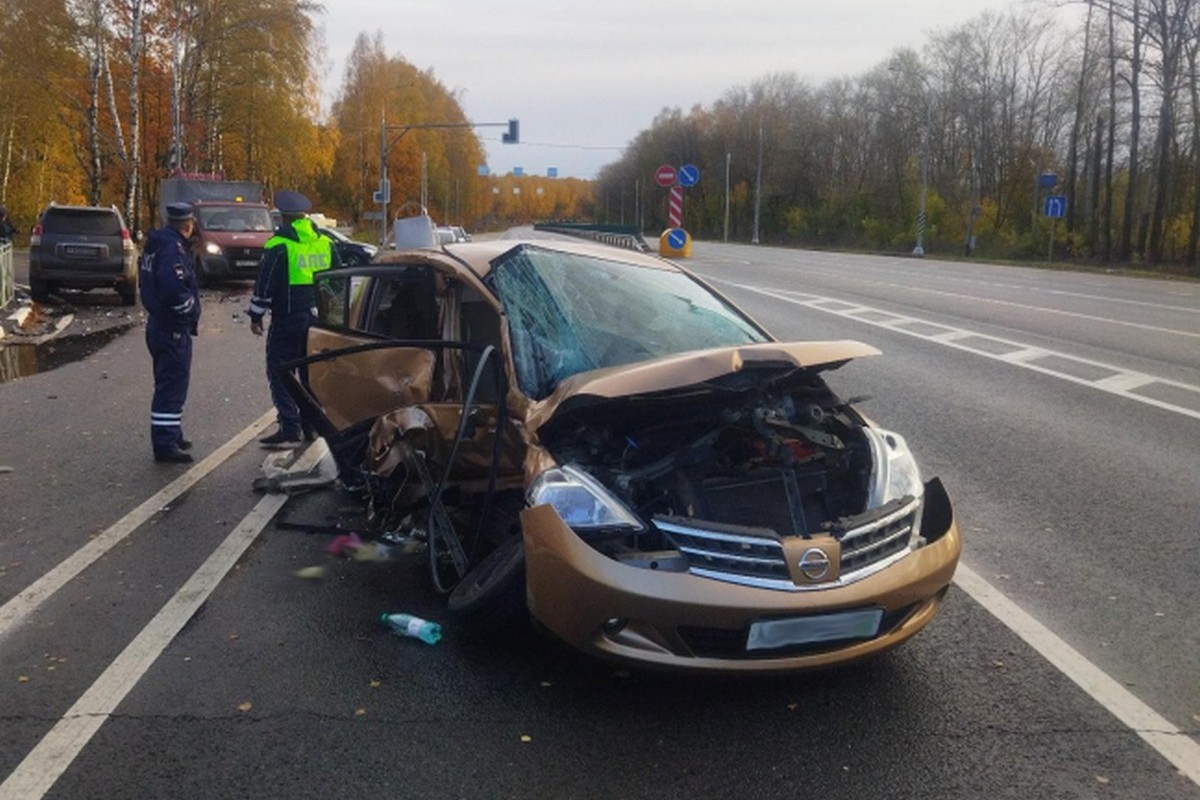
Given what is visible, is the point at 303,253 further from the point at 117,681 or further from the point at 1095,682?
the point at 1095,682

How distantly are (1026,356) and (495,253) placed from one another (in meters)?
8.92

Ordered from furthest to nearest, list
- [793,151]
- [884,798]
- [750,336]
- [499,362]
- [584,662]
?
1. [793,151]
2. [750,336]
3. [499,362]
4. [584,662]
5. [884,798]

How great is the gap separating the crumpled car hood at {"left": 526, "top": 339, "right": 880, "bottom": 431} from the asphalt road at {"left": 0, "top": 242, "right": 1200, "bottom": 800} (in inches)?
38.5

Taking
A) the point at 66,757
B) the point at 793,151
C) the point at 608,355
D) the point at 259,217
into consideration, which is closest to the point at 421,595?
the point at 608,355

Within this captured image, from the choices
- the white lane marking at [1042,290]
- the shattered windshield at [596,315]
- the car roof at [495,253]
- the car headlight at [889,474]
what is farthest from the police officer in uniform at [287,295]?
the white lane marking at [1042,290]

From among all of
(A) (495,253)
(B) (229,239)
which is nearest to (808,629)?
(A) (495,253)

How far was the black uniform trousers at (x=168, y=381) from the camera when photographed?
737cm

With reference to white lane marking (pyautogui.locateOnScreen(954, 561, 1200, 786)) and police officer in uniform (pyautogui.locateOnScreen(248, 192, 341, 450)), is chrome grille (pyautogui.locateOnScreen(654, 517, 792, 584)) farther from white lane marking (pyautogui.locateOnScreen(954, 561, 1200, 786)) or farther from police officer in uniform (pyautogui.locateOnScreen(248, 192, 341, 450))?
police officer in uniform (pyautogui.locateOnScreen(248, 192, 341, 450))

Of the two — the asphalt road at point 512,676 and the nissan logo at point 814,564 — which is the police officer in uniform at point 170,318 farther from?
the nissan logo at point 814,564

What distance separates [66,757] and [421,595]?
173cm

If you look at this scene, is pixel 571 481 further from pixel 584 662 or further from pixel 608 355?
pixel 608 355

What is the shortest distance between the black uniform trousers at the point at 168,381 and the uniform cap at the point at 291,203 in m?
1.14

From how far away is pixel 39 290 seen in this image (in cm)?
1895

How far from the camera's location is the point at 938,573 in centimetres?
380
